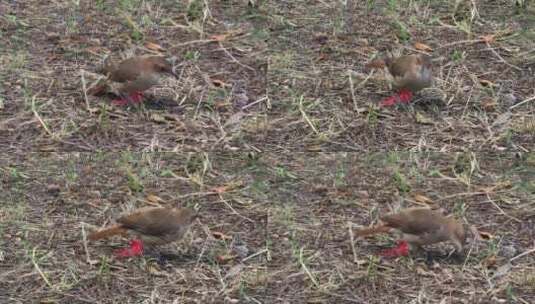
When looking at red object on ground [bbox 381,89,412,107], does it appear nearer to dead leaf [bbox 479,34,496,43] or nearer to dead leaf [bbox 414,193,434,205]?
dead leaf [bbox 414,193,434,205]

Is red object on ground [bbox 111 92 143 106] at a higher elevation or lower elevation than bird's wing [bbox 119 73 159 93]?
lower

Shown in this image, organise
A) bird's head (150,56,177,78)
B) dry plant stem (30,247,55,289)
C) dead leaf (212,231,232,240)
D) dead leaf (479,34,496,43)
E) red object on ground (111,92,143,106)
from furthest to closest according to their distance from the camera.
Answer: dead leaf (479,34,496,43) < red object on ground (111,92,143,106) < bird's head (150,56,177,78) < dead leaf (212,231,232,240) < dry plant stem (30,247,55,289)

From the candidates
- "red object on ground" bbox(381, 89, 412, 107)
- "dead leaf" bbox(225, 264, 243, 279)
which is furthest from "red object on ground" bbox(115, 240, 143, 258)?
"red object on ground" bbox(381, 89, 412, 107)

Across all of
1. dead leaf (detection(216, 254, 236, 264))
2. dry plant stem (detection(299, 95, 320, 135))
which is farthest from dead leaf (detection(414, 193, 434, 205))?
dead leaf (detection(216, 254, 236, 264))

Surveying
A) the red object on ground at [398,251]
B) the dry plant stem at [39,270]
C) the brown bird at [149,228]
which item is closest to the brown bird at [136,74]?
the brown bird at [149,228]

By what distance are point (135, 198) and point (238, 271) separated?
960 millimetres

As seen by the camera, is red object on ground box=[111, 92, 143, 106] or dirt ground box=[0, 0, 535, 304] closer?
dirt ground box=[0, 0, 535, 304]

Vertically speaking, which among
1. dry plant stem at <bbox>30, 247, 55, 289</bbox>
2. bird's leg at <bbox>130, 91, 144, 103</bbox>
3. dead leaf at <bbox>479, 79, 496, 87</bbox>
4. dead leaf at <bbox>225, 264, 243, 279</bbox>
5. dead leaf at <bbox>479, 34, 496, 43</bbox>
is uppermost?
dead leaf at <bbox>479, 34, 496, 43</bbox>

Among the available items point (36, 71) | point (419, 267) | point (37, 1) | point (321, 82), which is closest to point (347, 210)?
point (419, 267)

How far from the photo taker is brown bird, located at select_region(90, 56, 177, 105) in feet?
23.5

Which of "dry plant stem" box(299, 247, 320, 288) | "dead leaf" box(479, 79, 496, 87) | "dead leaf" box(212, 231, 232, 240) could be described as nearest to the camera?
"dry plant stem" box(299, 247, 320, 288)

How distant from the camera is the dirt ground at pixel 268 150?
6066mm

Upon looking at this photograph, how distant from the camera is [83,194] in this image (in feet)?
21.8

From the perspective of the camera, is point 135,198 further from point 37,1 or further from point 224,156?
point 37,1
